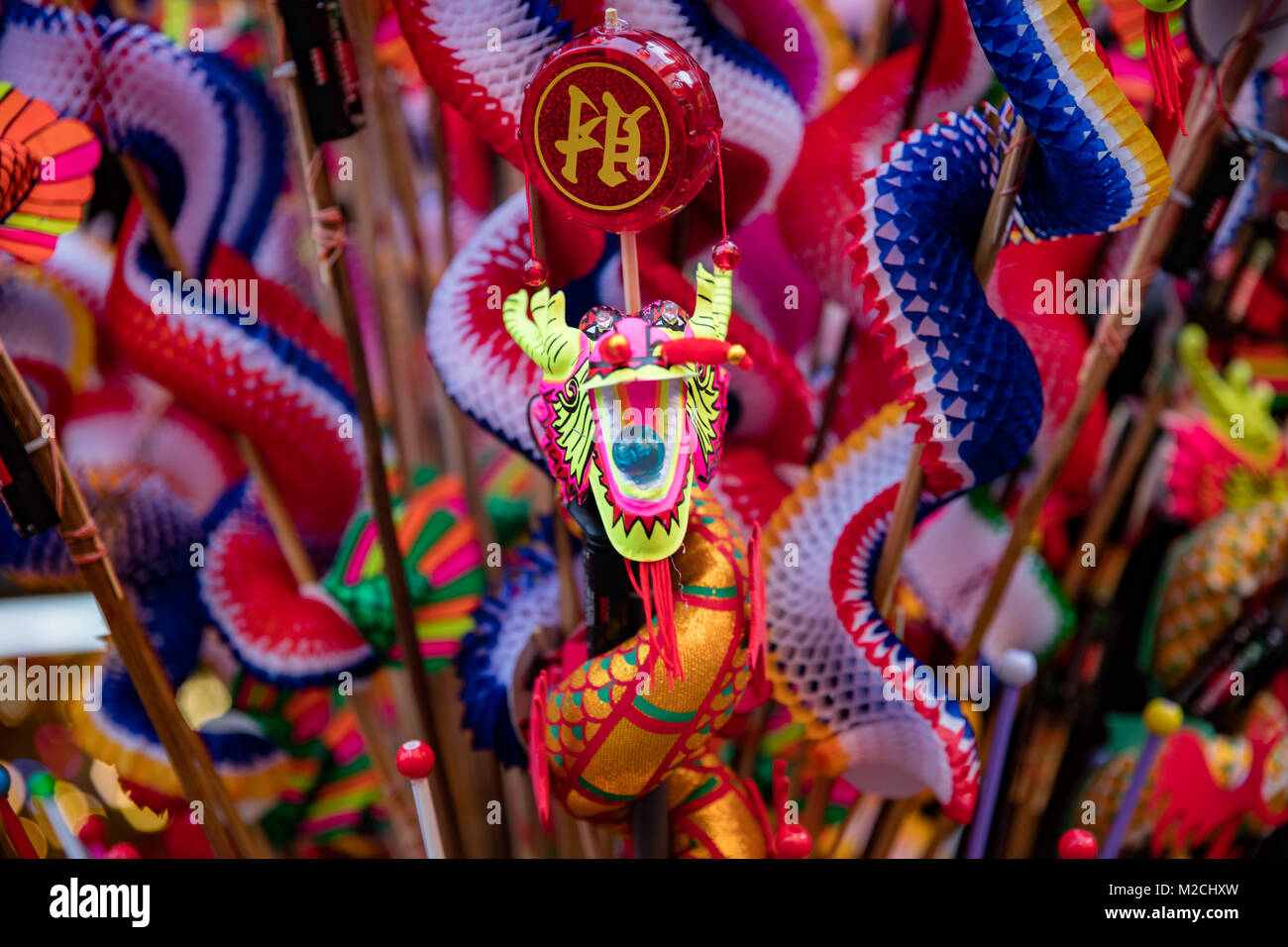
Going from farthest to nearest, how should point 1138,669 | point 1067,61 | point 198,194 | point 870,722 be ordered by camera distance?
1. point 1138,669
2. point 198,194
3. point 870,722
4. point 1067,61

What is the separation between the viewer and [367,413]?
649mm

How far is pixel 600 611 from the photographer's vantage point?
54 cm

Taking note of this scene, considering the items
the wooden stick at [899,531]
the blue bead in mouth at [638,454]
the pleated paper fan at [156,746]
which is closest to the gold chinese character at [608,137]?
the blue bead in mouth at [638,454]

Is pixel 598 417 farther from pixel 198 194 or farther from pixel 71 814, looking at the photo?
pixel 71 814

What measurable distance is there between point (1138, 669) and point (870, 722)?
37cm

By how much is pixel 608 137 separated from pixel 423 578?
0.37 meters

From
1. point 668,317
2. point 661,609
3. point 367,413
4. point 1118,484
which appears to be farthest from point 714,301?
point 1118,484

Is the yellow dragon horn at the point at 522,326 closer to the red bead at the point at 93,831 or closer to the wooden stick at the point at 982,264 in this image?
the wooden stick at the point at 982,264

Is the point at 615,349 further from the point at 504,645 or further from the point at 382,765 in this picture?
the point at 382,765

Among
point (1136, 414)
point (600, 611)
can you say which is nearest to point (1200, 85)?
point (1136, 414)

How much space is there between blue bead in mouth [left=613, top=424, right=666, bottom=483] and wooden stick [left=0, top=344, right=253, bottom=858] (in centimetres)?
30

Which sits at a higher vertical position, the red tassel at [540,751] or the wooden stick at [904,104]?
the wooden stick at [904,104]

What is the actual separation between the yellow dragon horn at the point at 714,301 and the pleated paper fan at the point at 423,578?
30cm

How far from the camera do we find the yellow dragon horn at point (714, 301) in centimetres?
50
